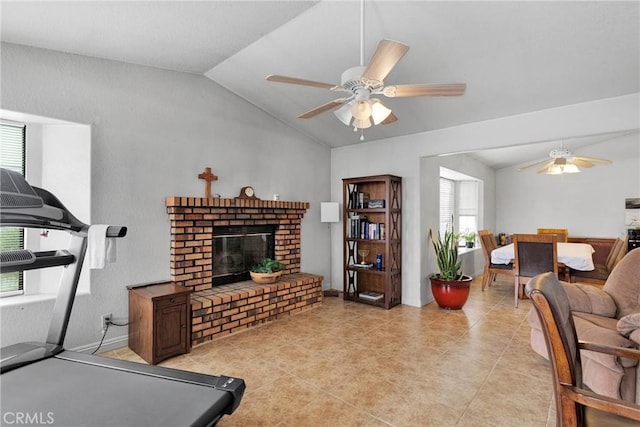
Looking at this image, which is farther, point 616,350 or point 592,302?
point 592,302

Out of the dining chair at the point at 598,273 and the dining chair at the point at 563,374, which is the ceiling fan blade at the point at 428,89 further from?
the dining chair at the point at 598,273

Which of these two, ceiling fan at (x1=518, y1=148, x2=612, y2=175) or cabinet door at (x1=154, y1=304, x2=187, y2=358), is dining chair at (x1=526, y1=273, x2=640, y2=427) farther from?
ceiling fan at (x1=518, y1=148, x2=612, y2=175)

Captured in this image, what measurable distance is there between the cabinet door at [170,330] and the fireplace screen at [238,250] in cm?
90

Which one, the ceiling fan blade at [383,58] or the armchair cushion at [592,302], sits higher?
the ceiling fan blade at [383,58]

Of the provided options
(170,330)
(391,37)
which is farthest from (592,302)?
(170,330)

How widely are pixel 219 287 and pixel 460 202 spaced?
5.53 meters

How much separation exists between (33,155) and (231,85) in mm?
2012

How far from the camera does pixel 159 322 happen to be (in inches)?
109

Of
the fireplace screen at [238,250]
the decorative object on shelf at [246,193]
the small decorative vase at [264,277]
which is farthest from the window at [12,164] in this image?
the small decorative vase at [264,277]

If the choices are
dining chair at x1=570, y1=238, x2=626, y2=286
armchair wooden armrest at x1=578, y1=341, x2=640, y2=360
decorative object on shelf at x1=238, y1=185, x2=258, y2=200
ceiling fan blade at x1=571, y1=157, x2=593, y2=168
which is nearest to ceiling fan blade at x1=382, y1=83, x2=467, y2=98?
armchair wooden armrest at x1=578, y1=341, x2=640, y2=360

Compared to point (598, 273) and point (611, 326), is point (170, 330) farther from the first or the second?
point (598, 273)

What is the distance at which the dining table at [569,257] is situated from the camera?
4463 mm

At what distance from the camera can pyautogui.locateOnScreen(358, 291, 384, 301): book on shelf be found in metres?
4.53

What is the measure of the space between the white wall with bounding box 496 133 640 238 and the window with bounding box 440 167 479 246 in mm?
1275
